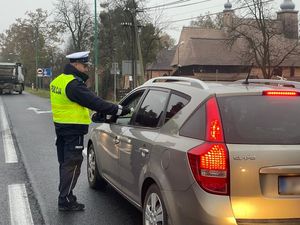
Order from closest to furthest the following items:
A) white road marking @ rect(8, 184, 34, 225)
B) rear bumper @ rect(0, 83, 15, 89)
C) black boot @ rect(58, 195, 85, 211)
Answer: white road marking @ rect(8, 184, 34, 225)
black boot @ rect(58, 195, 85, 211)
rear bumper @ rect(0, 83, 15, 89)

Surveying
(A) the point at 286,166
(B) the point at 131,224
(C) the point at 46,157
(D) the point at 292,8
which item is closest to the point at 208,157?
(A) the point at 286,166

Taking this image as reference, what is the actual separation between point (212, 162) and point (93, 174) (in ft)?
11.6

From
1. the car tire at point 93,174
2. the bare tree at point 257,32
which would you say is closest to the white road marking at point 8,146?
the car tire at point 93,174

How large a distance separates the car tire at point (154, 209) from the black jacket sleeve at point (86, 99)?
1495 mm

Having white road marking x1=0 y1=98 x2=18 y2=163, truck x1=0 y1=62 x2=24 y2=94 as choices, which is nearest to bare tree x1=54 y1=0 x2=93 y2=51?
truck x1=0 y1=62 x2=24 y2=94

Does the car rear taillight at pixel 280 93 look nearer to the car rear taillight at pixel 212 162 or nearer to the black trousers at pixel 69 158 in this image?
the car rear taillight at pixel 212 162

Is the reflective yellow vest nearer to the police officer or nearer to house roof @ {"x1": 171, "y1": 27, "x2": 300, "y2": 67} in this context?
the police officer

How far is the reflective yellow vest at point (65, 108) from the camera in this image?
5.80m

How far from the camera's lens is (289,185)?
370 cm

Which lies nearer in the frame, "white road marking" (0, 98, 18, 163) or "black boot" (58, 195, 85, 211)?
"black boot" (58, 195, 85, 211)

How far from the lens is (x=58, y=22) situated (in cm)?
6128

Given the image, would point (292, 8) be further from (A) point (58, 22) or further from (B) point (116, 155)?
(B) point (116, 155)

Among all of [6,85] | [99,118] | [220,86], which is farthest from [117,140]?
[6,85]

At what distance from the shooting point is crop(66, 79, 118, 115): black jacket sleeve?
5.72m
